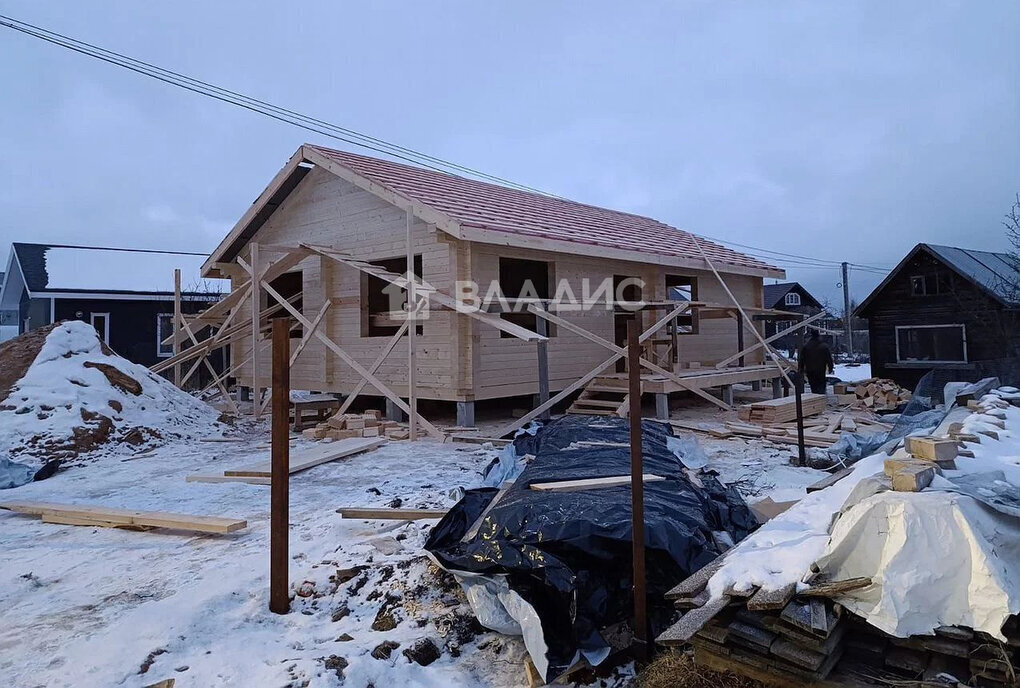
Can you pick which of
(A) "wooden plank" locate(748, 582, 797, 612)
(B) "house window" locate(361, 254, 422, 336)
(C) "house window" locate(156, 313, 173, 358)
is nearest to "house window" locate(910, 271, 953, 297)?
(B) "house window" locate(361, 254, 422, 336)

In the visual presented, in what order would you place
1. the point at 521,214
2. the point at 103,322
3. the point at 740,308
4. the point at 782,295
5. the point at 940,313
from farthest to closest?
1. the point at 782,295
2. the point at 103,322
3. the point at 940,313
4. the point at 740,308
5. the point at 521,214

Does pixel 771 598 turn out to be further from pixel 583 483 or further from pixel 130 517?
pixel 130 517

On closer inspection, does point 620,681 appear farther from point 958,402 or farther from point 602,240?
point 602,240

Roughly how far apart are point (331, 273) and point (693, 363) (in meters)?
8.55

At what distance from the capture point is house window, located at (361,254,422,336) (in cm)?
1278

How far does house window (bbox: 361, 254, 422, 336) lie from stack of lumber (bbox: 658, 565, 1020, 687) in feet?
31.1

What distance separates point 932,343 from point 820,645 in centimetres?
2210

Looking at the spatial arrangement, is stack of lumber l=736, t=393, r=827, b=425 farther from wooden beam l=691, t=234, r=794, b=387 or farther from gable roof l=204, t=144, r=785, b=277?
gable roof l=204, t=144, r=785, b=277

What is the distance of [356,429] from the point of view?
10461 millimetres

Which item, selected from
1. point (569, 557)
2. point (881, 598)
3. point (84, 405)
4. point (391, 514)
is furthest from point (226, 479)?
point (881, 598)

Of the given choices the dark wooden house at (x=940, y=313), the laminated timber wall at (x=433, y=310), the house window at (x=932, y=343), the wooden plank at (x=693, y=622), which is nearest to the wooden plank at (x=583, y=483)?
the wooden plank at (x=693, y=622)

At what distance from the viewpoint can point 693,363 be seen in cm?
1498

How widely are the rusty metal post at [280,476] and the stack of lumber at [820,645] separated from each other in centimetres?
247

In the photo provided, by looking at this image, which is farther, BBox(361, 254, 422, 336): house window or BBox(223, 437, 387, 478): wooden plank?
BBox(361, 254, 422, 336): house window
